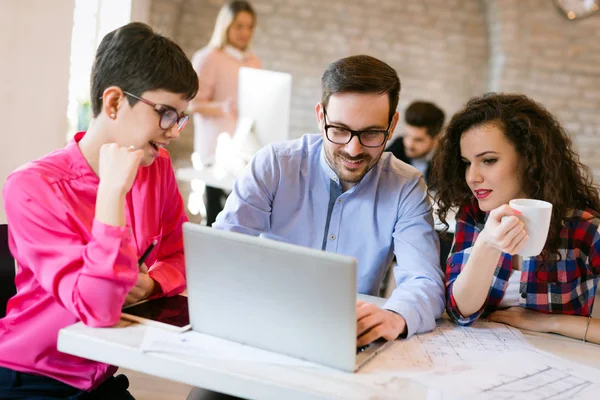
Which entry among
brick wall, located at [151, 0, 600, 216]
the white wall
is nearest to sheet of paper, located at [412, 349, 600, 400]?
the white wall

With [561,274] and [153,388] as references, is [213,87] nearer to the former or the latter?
[153,388]

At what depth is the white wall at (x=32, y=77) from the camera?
134 inches

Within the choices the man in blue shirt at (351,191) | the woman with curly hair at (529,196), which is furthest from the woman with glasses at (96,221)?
the woman with curly hair at (529,196)

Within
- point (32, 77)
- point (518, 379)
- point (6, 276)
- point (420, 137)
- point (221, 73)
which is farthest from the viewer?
point (221, 73)

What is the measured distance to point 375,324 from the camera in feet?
4.90

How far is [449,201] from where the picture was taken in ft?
6.59

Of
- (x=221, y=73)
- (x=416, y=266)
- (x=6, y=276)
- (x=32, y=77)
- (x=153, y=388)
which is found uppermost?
(x=221, y=73)

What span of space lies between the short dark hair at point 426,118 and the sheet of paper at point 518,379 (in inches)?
108

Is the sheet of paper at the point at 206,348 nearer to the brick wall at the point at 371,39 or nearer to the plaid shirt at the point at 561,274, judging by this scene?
the plaid shirt at the point at 561,274

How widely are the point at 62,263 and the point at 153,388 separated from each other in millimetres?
694

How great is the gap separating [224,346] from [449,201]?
0.88 meters

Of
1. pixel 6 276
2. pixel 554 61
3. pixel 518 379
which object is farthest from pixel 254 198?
pixel 554 61

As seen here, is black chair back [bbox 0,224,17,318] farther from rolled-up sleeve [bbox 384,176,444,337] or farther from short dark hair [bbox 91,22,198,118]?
rolled-up sleeve [bbox 384,176,444,337]

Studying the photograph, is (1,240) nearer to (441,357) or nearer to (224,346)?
(224,346)
